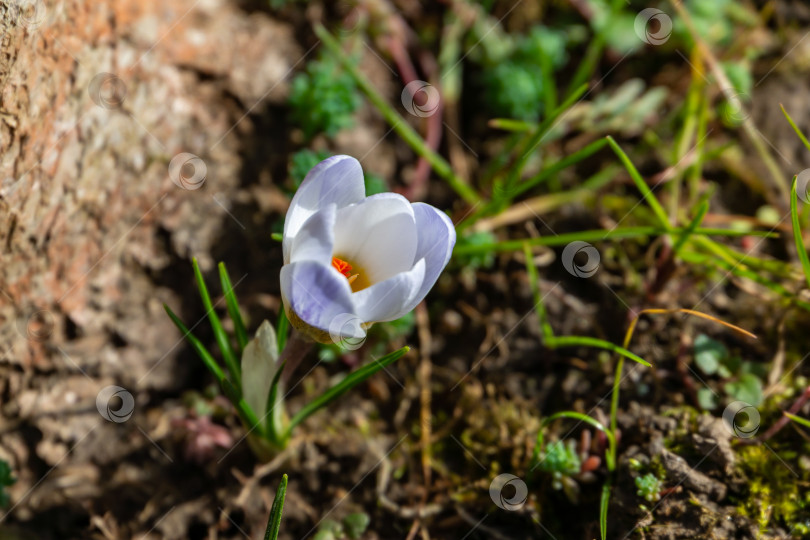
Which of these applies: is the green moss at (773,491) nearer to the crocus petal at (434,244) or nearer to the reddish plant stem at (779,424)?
the reddish plant stem at (779,424)

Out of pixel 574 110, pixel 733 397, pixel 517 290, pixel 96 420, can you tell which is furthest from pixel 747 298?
pixel 96 420

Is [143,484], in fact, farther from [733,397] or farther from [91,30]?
[733,397]

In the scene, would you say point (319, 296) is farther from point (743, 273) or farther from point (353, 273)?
point (743, 273)

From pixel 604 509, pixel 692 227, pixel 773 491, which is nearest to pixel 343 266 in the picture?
pixel 604 509

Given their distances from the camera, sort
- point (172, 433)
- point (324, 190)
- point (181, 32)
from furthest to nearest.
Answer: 1. point (181, 32)
2. point (172, 433)
3. point (324, 190)

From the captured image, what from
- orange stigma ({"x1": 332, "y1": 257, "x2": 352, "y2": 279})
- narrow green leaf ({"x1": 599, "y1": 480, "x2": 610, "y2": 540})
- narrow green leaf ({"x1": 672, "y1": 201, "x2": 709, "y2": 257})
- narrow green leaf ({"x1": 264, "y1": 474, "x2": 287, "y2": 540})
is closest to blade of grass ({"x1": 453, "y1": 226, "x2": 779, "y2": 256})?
narrow green leaf ({"x1": 672, "y1": 201, "x2": 709, "y2": 257})

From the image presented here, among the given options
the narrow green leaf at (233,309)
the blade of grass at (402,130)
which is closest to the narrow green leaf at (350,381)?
the narrow green leaf at (233,309)
